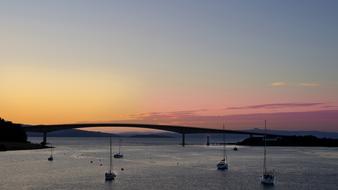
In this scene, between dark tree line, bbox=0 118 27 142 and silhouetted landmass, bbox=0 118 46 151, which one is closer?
silhouetted landmass, bbox=0 118 46 151

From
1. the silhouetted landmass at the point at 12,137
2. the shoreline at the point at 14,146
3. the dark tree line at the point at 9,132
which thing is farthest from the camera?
the dark tree line at the point at 9,132

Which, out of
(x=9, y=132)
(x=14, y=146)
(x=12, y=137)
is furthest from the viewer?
(x=12, y=137)

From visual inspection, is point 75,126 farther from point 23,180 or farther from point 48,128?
point 23,180

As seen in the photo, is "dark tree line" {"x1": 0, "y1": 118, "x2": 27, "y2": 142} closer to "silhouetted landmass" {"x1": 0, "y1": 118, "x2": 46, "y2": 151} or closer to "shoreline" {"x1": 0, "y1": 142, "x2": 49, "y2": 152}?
"silhouetted landmass" {"x1": 0, "y1": 118, "x2": 46, "y2": 151}

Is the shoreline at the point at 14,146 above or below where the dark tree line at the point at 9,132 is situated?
below

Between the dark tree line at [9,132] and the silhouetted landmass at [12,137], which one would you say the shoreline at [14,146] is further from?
the dark tree line at [9,132]

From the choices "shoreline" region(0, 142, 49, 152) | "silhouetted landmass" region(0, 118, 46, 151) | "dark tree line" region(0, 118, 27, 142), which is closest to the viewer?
"shoreline" region(0, 142, 49, 152)

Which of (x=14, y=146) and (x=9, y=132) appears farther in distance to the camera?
(x=9, y=132)

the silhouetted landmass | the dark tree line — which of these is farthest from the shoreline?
the dark tree line

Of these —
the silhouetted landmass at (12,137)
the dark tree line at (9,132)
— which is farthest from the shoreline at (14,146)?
the dark tree line at (9,132)

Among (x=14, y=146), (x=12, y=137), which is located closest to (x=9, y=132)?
(x=12, y=137)

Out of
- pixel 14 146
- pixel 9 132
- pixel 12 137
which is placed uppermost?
pixel 9 132

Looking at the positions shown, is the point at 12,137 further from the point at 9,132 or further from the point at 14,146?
the point at 14,146

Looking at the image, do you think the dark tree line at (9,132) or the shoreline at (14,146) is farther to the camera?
the dark tree line at (9,132)
